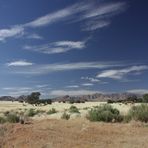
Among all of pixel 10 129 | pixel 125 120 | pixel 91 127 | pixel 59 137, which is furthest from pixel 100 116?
pixel 59 137

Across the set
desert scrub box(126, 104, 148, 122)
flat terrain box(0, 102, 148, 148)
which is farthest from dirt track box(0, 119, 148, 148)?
desert scrub box(126, 104, 148, 122)

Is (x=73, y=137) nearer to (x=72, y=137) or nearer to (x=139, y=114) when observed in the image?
(x=72, y=137)

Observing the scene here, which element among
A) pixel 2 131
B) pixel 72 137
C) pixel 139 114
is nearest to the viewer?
pixel 72 137

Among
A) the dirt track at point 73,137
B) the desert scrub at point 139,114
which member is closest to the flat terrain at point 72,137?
the dirt track at point 73,137

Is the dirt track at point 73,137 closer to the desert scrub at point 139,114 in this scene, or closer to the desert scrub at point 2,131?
the desert scrub at point 2,131

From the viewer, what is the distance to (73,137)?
80.4 feet

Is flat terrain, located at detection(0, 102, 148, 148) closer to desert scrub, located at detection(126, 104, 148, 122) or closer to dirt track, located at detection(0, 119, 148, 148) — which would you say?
dirt track, located at detection(0, 119, 148, 148)

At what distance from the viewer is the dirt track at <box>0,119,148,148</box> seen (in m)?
21.8

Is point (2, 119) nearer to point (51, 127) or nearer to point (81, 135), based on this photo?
point (51, 127)

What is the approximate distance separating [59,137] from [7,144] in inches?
122

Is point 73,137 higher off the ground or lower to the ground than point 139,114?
lower

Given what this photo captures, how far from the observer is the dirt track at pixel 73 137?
2184 centimetres

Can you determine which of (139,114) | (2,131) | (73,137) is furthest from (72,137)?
(139,114)

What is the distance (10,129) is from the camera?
28438 mm
